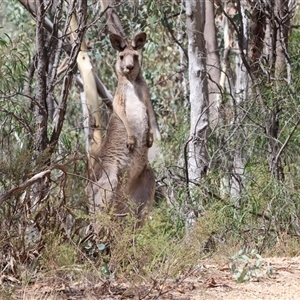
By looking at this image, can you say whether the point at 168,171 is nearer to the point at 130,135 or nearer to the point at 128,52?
the point at 130,135

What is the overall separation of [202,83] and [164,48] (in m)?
8.29

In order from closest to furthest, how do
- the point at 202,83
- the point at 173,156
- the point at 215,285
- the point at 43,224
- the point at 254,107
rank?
the point at 215,285, the point at 43,224, the point at 254,107, the point at 202,83, the point at 173,156

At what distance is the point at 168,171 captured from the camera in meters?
9.12

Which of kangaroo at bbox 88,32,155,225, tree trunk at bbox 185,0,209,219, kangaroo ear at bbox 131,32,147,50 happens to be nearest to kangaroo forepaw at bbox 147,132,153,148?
kangaroo at bbox 88,32,155,225

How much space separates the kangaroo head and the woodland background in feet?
1.85

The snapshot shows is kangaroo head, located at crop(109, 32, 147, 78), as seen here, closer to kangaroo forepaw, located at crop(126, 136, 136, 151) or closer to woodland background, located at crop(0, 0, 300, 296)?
woodland background, located at crop(0, 0, 300, 296)

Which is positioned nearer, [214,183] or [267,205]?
[267,205]


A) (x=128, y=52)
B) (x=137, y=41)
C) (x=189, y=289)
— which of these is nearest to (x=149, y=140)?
A: (x=128, y=52)

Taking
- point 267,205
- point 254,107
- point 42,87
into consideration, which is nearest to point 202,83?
point 254,107

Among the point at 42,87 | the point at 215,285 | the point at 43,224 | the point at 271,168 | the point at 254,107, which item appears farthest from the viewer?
the point at 254,107

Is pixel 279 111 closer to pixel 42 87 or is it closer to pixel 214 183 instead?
pixel 214 183

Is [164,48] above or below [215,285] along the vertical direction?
above

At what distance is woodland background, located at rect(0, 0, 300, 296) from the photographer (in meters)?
5.25

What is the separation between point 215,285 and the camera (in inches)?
212
